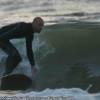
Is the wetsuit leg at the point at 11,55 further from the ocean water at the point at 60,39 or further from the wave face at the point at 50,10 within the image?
the wave face at the point at 50,10

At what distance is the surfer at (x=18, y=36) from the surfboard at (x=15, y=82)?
209 mm

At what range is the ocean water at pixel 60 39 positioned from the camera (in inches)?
447

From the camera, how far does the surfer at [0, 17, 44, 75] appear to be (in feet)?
33.2

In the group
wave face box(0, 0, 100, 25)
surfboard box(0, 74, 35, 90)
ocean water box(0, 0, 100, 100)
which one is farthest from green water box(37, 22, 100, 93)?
wave face box(0, 0, 100, 25)

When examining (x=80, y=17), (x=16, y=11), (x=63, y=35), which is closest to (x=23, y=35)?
(x=63, y=35)

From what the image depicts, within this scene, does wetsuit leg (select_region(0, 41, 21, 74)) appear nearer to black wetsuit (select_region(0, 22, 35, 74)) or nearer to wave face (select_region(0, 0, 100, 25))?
black wetsuit (select_region(0, 22, 35, 74))

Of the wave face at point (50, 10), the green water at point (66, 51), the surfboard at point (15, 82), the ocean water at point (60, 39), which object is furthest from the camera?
the wave face at point (50, 10)

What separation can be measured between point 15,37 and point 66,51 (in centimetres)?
263

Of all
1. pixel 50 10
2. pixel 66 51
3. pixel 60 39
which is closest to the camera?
pixel 66 51

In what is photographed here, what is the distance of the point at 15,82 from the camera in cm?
1030

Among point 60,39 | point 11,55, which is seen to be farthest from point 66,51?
point 11,55

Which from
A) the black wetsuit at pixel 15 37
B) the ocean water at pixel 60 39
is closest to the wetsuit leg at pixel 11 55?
the black wetsuit at pixel 15 37

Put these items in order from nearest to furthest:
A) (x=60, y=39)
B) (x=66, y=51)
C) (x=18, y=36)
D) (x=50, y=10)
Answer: (x=18, y=36) < (x=66, y=51) < (x=60, y=39) < (x=50, y=10)

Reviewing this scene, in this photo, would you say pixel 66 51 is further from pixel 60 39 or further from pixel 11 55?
pixel 11 55
